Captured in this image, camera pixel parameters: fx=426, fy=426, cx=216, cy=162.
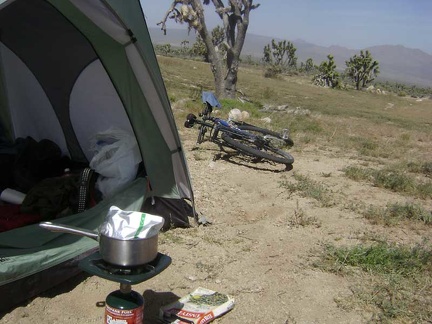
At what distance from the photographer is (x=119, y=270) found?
2.03m

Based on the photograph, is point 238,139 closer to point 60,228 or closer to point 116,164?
point 116,164

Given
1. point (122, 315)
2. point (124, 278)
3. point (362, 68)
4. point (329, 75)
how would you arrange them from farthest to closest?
Answer: point (362, 68)
point (329, 75)
point (122, 315)
point (124, 278)

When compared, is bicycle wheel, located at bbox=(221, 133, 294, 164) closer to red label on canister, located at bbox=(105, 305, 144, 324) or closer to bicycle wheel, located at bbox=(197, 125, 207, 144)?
bicycle wheel, located at bbox=(197, 125, 207, 144)

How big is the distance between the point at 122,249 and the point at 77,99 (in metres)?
3.03

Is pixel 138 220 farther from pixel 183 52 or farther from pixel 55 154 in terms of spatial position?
pixel 183 52

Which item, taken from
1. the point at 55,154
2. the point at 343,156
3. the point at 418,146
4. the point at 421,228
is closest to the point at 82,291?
the point at 55,154

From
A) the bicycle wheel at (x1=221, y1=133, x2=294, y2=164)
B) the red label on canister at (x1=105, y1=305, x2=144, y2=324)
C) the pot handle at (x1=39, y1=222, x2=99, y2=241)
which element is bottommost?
the red label on canister at (x1=105, y1=305, x2=144, y2=324)

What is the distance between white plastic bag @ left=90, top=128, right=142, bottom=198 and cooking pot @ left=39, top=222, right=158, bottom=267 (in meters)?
1.87

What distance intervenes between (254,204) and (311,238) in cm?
105

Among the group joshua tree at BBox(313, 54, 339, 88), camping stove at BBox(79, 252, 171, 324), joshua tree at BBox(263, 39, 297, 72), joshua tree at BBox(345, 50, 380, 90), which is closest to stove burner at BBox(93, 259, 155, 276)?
camping stove at BBox(79, 252, 171, 324)

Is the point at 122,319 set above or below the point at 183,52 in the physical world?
below

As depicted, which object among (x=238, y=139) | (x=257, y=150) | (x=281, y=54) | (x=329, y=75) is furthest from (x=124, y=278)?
(x=281, y=54)

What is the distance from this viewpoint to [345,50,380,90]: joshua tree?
4338cm

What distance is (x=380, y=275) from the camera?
3.33 metres
